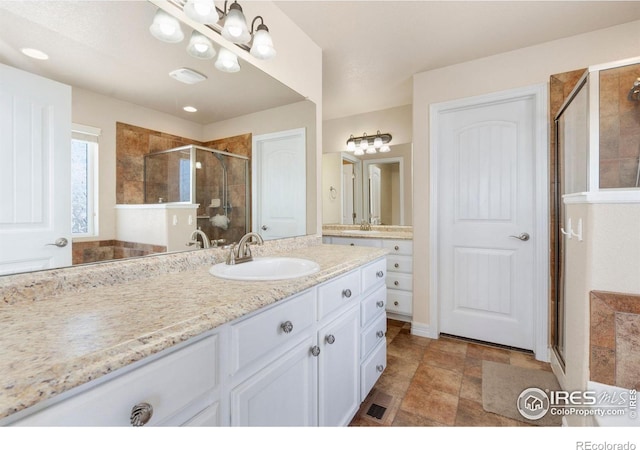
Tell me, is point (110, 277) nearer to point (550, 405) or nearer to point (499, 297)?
point (550, 405)

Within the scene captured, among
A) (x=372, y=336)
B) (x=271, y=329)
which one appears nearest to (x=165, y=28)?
(x=271, y=329)

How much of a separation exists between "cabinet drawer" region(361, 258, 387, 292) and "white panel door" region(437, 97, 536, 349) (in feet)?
3.31

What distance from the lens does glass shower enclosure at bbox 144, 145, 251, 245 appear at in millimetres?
1133

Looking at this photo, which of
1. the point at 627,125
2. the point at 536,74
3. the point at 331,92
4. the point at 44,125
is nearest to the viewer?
the point at 44,125

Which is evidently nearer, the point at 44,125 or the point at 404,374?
the point at 44,125

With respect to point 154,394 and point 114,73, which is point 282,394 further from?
point 114,73

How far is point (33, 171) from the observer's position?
80 cm

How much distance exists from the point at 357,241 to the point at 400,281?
592 mm

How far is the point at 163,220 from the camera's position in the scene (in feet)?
3.77

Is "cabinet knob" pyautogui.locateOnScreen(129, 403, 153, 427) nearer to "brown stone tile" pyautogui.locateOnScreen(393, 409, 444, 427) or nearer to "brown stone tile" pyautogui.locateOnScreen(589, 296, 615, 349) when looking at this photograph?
"brown stone tile" pyautogui.locateOnScreen(393, 409, 444, 427)

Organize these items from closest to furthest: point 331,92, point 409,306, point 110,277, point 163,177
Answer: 1. point 110,277
2. point 163,177
3. point 409,306
4. point 331,92

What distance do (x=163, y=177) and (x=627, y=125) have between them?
8.87ft

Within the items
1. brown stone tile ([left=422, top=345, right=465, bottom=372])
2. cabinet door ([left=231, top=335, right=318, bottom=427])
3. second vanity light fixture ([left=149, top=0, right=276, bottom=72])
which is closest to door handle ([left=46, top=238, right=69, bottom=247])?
cabinet door ([left=231, top=335, right=318, bottom=427])
